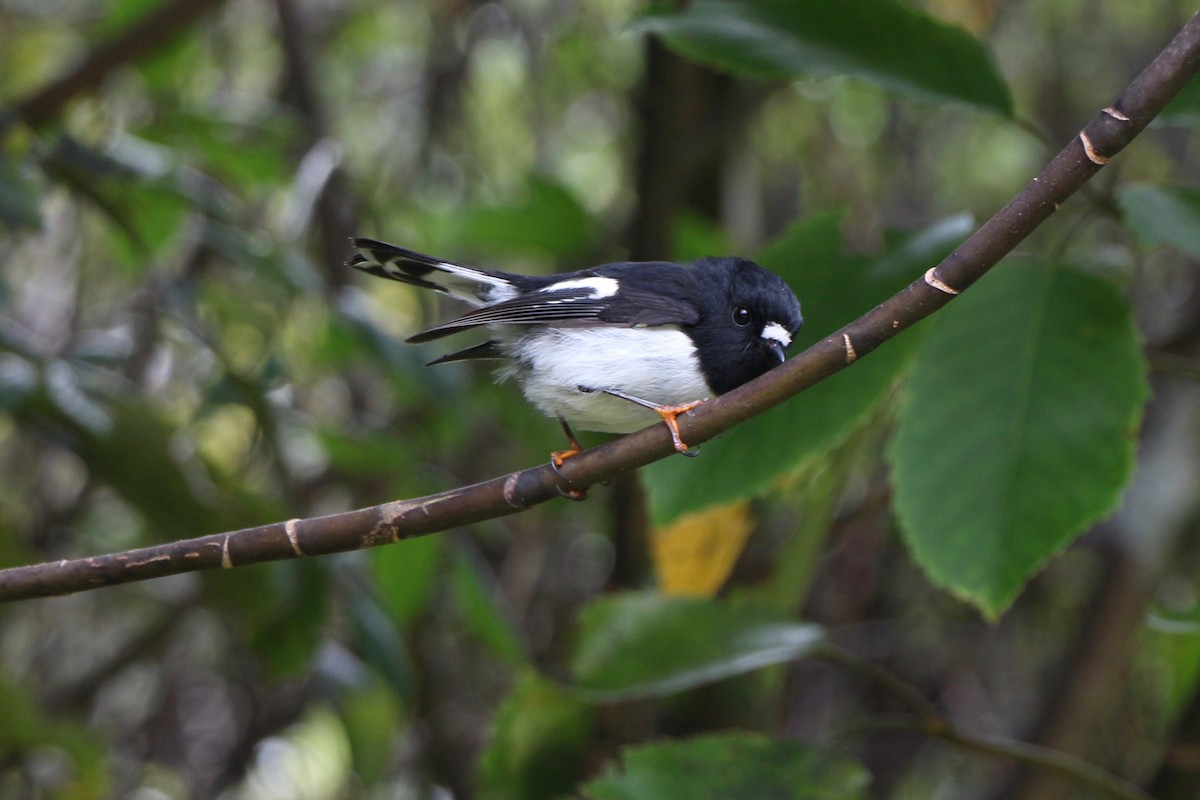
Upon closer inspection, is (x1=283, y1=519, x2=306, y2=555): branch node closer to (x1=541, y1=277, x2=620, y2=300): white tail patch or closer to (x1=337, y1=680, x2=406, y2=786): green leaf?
(x1=541, y1=277, x2=620, y2=300): white tail patch

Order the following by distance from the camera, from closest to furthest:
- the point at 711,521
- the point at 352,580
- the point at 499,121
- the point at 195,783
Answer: the point at 711,521, the point at 352,580, the point at 195,783, the point at 499,121

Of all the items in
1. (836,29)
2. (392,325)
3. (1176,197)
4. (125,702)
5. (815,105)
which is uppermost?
(836,29)

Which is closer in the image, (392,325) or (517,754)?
(517,754)

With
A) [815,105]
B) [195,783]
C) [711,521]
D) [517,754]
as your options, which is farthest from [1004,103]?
[195,783]

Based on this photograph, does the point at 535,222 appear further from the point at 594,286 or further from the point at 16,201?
the point at 16,201

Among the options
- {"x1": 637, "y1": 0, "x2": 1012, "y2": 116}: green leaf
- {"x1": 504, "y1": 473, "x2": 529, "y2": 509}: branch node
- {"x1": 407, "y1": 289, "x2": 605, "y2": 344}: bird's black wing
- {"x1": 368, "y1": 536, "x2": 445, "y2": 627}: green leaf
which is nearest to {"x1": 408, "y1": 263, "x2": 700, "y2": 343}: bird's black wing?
{"x1": 407, "y1": 289, "x2": 605, "y2": 344}: bird's black wing

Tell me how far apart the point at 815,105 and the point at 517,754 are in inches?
128

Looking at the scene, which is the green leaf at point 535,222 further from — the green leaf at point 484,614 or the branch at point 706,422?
the branch at point 706,422

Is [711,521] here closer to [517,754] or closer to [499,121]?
[517,754]

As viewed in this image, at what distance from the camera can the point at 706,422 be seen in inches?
57.4

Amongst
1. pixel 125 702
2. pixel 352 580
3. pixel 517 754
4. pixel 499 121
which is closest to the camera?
pixel 517 754

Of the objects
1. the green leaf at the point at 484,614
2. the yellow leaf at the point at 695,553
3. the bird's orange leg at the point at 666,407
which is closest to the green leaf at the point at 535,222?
the green leaf at the point at 484,614

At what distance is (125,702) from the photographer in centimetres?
527

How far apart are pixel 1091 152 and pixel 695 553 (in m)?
1.62
